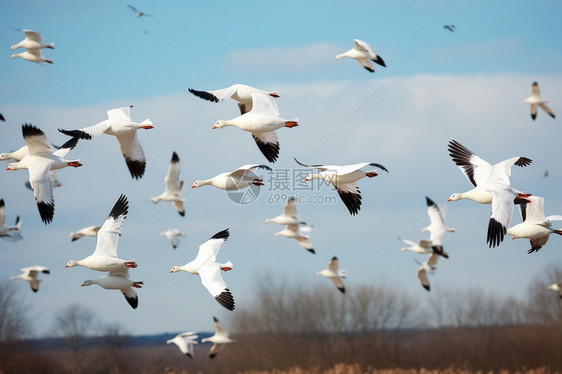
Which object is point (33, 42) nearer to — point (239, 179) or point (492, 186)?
point (239, 179)

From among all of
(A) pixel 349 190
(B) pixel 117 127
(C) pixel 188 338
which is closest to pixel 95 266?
(B) pixel 117 127

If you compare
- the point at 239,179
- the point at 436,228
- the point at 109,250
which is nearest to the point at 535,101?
the point at 436,228

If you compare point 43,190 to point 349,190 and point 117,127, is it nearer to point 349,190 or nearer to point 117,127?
point 117,127

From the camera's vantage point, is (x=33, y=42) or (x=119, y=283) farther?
(x=33, y=42)

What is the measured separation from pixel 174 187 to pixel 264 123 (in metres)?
12.6

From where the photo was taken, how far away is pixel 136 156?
14.9m

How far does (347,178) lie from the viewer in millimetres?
12836

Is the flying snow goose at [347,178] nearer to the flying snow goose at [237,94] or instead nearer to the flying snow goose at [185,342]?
→ the flying snow goose at [237,94]

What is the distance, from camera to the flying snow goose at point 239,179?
43.0 feet

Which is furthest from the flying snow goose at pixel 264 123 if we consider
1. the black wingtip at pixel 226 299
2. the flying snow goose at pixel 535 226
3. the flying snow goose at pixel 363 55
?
the flying snow goose at pixel 363 55

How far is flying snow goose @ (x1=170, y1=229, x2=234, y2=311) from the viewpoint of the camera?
11364mm

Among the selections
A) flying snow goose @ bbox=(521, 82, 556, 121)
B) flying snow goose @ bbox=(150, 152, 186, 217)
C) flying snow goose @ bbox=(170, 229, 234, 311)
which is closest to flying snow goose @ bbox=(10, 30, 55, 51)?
flying snow goose @ bbox=(150, 152, 186, 217)

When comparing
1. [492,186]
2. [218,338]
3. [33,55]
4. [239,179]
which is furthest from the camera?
[218,338]

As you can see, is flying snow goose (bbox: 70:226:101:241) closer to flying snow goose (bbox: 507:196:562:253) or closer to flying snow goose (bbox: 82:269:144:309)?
flying snow goose (bbox: 82:269:144:309)
